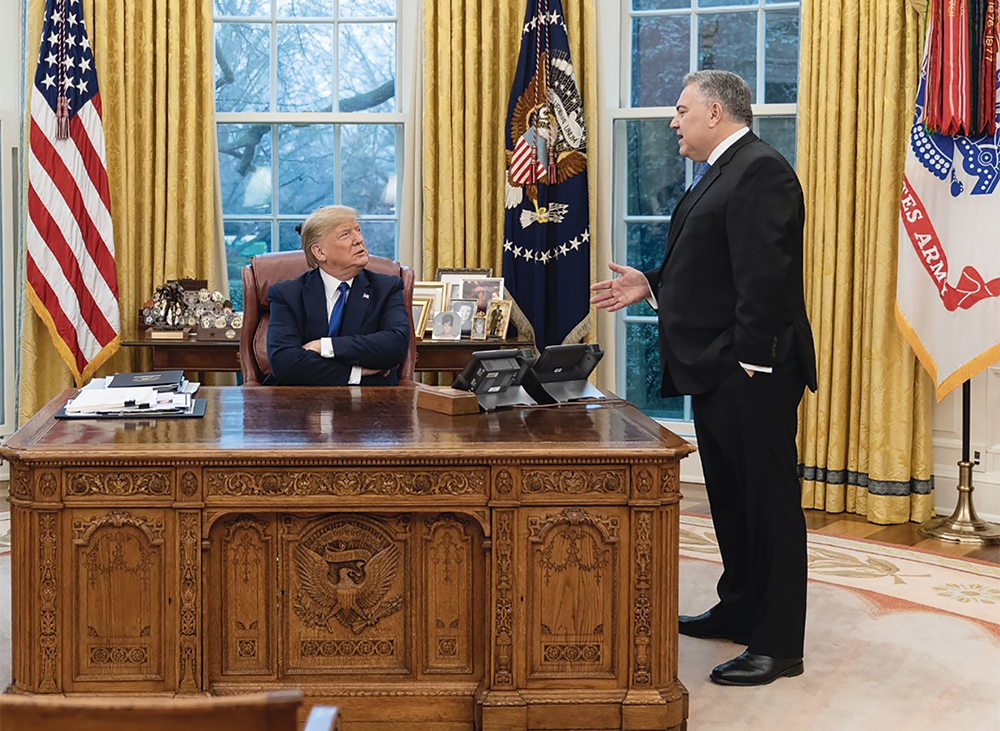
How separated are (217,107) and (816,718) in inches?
173

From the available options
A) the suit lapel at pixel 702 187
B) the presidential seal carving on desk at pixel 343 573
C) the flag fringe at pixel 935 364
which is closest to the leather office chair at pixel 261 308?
the suit lapel at pixel 702 187

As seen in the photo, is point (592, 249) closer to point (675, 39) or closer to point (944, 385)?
point (675, 39)

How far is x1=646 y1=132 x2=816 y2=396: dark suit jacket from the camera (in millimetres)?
3021

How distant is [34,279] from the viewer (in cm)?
550

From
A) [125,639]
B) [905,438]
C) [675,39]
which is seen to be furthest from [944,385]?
[125,639]

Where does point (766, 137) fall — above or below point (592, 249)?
above

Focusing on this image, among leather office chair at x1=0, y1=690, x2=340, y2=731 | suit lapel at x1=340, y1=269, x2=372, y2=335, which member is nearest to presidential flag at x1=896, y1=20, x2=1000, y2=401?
suit lapel at x1=340, y1=269, x2=372, y2=335

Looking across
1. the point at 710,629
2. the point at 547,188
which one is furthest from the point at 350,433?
the point at 547,188

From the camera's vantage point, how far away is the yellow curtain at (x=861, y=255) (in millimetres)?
5098

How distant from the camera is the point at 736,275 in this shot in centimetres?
305

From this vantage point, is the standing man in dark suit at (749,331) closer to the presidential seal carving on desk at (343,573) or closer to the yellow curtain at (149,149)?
the presidential seal carving on desk at (343,573)

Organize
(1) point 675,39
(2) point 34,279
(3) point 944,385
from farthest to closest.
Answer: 1. (1) point 675,39
2. (2) point 34,279
3. (3) point 944,385

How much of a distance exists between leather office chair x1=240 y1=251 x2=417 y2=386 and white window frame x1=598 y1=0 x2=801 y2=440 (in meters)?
1.75

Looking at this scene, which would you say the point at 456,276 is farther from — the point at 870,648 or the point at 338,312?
the point at 870,648
